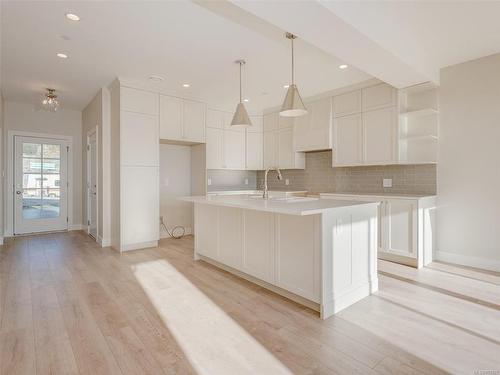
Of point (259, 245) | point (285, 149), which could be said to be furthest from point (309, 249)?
point (285, 149)

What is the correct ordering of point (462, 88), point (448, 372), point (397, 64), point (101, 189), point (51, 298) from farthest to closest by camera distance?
point (101, 189) → point (462, 88) → point (397, 64) → point (51, 298) → point (448, 372)

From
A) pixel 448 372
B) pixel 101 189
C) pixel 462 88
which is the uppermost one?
Answer: pixel 462 88

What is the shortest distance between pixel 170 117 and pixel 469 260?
4.75 m

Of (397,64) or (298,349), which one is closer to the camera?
(298,349)

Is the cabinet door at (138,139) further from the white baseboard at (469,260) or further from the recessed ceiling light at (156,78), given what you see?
the white baseboard at (469,260)

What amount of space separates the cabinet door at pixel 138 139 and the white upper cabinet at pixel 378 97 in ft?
10.9

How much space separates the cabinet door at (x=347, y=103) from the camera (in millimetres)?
4395

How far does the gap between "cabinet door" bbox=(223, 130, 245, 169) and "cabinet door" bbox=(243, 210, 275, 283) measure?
295 centimetres

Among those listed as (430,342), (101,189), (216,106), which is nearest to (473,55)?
(430,342)

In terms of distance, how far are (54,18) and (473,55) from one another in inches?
178

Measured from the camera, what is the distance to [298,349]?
6.07 ft

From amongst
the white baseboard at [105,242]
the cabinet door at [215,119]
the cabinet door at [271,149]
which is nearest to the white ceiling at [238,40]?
the cabinet door at [215,119]

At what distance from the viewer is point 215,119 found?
558 centimetres

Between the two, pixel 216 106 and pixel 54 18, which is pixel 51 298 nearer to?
pixel 54 18
